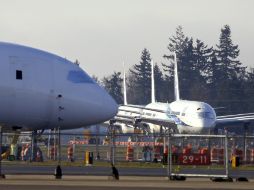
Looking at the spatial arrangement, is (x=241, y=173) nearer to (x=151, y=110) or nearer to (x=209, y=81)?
(x=151, y=110)

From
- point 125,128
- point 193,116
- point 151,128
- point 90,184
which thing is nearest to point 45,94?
point 90,184

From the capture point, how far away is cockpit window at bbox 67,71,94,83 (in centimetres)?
3419

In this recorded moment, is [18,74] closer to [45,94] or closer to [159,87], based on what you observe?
[45,94]

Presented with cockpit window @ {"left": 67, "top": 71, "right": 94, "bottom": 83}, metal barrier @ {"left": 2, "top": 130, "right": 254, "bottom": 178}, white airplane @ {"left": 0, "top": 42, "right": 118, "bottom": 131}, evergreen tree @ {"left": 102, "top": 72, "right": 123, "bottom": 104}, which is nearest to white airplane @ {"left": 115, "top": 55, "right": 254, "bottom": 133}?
metal barrier @ {"left": 2, "top": 130, "right": 254, "bottom": 178}

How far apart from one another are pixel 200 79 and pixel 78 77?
408ft

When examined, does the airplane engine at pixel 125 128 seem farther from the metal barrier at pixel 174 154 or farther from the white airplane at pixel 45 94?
the white airplane at pixel 45 94

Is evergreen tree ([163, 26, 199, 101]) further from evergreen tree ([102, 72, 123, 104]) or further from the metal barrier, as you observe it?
the metal barrier

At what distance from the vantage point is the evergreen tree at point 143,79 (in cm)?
16338

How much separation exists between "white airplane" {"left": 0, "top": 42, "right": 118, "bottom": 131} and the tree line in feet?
357

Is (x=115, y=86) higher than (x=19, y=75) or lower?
higher

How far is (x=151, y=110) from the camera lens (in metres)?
95.8

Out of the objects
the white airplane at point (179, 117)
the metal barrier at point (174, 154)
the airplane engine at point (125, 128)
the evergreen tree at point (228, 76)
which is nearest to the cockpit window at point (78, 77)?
the metal barrier at point (174, 154)

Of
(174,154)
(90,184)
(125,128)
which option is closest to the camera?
(90,184)

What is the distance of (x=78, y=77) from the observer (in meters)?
34.4
